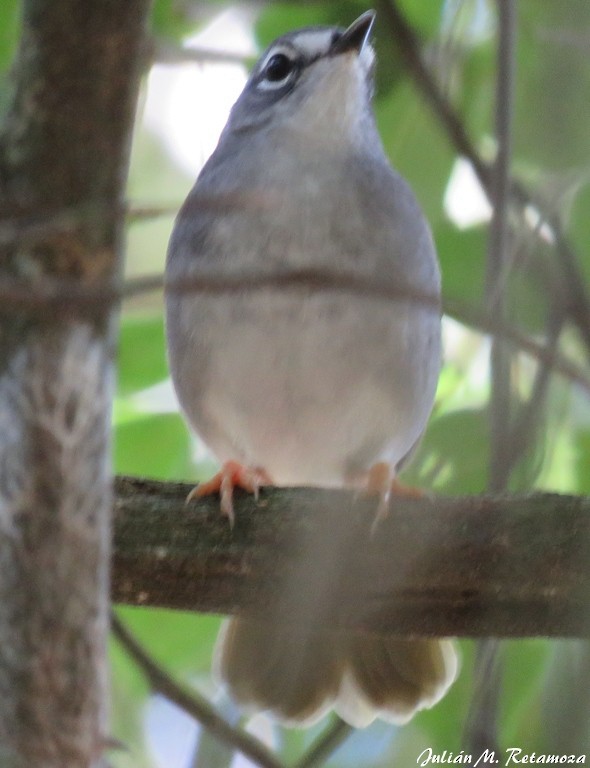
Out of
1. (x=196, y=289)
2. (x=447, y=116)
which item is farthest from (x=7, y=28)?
(x=196, y=289)

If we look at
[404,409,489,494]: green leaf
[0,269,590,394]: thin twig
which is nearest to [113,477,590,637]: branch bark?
[404,409,489,494]: green leaf

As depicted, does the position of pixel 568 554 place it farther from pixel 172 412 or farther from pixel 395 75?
pixel 395 75

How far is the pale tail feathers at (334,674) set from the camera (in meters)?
2.70

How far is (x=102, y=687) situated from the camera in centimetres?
94

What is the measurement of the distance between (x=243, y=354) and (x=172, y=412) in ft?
1.22

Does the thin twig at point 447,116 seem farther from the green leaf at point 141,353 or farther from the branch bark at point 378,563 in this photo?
the green leaf at point 141,353

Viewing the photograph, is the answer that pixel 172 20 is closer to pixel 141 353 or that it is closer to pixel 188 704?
pixel 141 353

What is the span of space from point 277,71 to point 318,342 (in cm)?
91

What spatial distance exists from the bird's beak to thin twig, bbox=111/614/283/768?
1.58 m

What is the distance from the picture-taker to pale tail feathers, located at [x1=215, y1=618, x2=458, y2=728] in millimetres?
2699

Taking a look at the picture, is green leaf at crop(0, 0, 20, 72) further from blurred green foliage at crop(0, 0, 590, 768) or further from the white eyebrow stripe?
the white eyebrow stripe

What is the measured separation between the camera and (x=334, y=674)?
274 centimetres

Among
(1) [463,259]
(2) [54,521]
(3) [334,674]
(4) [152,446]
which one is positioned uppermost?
(2) [54,521]

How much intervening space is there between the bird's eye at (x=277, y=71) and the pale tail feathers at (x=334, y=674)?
153 cm
